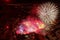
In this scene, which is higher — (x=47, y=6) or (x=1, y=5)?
(x=1, y=5)

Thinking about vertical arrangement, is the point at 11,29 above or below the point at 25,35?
above

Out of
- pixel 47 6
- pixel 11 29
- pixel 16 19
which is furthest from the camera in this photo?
pixel 16 19

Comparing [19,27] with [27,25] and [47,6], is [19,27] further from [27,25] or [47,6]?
[47,6]

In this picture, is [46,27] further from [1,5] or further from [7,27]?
[1,5]

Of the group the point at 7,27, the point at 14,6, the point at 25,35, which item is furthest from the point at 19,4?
the point at 25,35

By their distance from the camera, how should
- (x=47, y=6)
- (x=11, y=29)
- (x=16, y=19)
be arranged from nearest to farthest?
(x=47, y=6) < (x=11, y=29) < (x=16, y=19)

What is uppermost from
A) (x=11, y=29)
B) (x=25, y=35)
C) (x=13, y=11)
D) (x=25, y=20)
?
(x=13, y=11)

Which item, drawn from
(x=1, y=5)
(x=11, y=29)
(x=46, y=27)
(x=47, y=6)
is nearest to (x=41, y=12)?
(x=47, y=6)

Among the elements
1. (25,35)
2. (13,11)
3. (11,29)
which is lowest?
(25,35)

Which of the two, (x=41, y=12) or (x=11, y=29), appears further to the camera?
(x=11, y=29)
